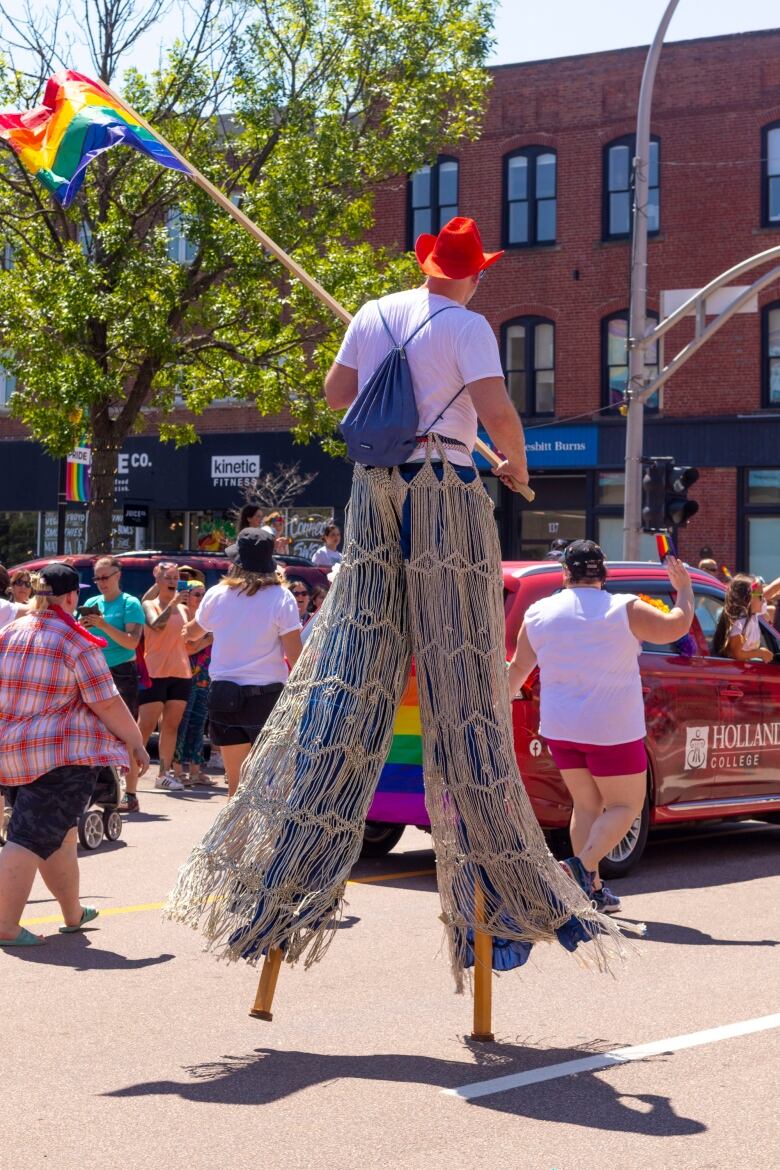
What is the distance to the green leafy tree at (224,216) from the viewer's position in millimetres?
21469

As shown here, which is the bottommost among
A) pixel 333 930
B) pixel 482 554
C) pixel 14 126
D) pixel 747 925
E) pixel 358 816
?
pixel 747 925

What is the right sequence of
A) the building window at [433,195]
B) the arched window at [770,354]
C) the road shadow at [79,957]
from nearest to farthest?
the road shadow at [79,957], the arched window at [770,354], the building window at [433,195]

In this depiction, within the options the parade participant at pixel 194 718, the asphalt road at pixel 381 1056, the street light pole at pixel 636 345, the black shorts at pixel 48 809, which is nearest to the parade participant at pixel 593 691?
the asphalt road at pixel 381 1056

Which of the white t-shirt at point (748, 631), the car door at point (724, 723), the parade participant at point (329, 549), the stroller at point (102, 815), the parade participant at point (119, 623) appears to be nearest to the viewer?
the car door at point (724, 723)

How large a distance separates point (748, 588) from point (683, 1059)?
18.6 feet

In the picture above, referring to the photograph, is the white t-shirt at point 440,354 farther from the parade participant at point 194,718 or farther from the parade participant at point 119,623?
the parade participant at point 194,718

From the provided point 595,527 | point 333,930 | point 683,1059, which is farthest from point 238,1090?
point 595,527

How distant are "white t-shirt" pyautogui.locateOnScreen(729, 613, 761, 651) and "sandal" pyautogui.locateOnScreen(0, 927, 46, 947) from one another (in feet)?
16.7

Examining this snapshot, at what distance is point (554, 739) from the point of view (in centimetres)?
771

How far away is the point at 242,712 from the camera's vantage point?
8586mm

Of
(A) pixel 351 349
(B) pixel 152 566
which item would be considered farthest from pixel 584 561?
(B) pixel 152 566

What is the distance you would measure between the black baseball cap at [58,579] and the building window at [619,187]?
27233mm

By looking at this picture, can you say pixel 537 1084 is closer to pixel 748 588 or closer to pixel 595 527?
pixel 748 588

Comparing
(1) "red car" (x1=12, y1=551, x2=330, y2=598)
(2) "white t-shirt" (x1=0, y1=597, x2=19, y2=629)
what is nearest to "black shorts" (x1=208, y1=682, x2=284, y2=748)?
(2) "white t-shirt" (x1=0, y1=597, x2=19, y2=629)
